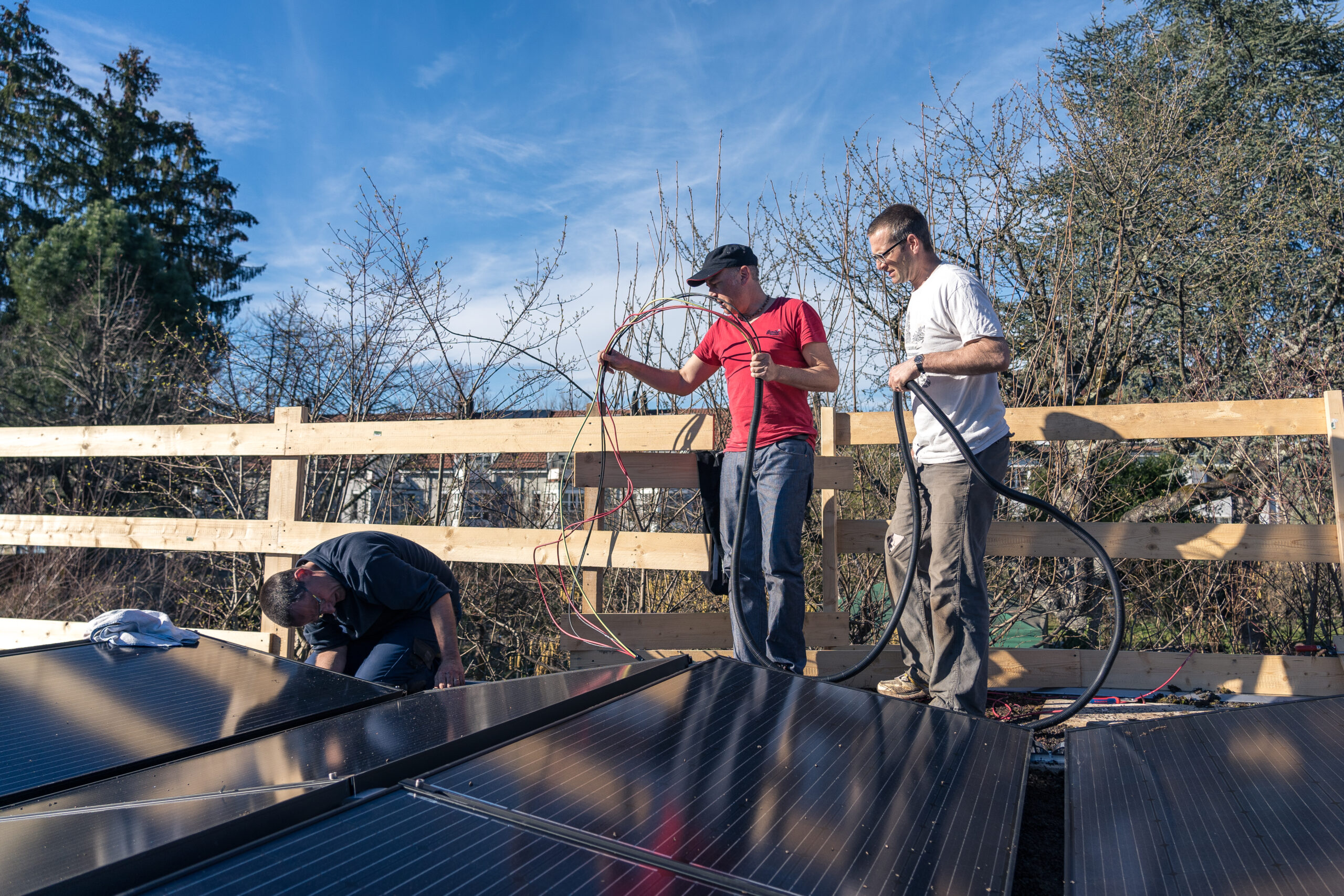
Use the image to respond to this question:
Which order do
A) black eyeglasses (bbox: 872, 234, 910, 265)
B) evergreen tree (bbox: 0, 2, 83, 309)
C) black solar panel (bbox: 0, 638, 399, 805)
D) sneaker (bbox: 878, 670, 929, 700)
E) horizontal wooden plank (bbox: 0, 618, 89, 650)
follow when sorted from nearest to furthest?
black solar panel (bbox: 0, 638, 399, 805)
black eyeglasses (bbox: 872, 234, 910, 265)
sneaker (bbox: 878, 670, 929, 700)
horizontal wooden plank (bbox: 0, 618, 89, 650)
evergreen tree (bbox: 0, 2, 83, 309)

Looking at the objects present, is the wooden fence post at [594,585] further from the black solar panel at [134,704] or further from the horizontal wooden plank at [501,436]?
the black solar panel at [134,704]

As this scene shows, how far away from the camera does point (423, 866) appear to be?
1050mm

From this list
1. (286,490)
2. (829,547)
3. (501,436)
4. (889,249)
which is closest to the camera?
(889,249)

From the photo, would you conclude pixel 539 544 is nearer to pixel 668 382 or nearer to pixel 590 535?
pixel 590 535

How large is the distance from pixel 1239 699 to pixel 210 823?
408 centimetres

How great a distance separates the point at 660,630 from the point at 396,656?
1.28 m

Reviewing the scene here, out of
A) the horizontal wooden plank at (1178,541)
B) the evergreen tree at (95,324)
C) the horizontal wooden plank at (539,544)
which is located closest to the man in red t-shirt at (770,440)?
the horizontal wooden plank at (539,544)

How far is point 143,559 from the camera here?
8070mm

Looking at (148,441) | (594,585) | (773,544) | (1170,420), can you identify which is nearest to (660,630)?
(594,585)

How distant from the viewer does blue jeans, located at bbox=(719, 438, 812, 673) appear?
3303 mm

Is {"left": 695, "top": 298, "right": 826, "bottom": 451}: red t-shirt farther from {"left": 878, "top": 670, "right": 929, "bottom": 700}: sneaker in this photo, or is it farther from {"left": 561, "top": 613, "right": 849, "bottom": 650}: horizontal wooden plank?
{"left": 878, "top": 670, "right": 929, "bottom": 700}: sneaker

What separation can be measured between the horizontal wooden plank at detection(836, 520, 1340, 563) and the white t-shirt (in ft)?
2.09

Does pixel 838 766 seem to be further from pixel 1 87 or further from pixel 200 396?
pixel 1 87

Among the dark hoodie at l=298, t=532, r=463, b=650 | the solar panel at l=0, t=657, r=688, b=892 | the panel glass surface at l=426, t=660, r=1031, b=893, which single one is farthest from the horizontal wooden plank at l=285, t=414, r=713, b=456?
the panel glass surface at l=426, t=660, r=1031, b=893
